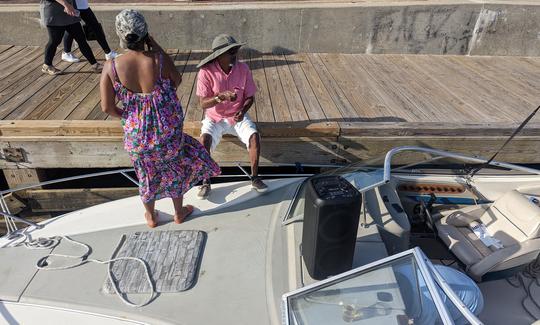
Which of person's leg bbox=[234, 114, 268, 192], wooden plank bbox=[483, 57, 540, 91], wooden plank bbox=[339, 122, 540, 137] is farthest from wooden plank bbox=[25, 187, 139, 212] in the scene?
wooden plank bbox=[483, 57, 540, 91]

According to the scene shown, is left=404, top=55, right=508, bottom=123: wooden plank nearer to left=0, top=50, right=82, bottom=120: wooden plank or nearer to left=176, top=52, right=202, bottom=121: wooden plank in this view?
left=176, top=52, right=202, bottom=121: wooden plank

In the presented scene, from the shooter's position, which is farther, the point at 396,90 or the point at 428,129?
the point at 396,90

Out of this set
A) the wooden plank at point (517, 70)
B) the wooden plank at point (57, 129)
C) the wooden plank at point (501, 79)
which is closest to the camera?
the wooden plank at point (57, 129)

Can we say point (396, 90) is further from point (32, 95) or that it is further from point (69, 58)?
point (69, 58)

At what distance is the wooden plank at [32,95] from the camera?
12.6 ft

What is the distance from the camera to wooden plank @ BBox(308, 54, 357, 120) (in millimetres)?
4084

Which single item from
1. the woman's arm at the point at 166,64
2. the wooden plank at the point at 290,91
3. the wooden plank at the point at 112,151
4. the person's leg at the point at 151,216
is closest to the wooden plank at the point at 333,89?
the wooden plank at the point at 290,91

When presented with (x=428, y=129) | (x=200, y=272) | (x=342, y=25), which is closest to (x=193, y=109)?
(x=200, y=272)

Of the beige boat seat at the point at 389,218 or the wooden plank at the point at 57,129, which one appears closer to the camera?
the beige boat seat at the point at 389,218

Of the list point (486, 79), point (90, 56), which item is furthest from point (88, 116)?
point (486, 79)

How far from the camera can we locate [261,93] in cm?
448

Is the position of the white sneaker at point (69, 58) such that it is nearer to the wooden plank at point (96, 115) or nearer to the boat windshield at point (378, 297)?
the wooden plank at point (96, 115)

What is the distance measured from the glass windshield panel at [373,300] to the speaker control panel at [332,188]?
1.21 feet

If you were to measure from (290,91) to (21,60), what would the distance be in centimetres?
372
